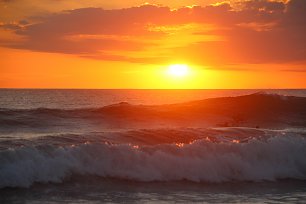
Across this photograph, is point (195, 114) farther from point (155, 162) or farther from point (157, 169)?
point (157, 169)

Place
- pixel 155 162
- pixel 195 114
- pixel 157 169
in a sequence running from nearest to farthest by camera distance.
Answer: pixel 157 169
pixel 155 162
pixel 195 114

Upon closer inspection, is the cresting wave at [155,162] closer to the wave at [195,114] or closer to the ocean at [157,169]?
the ocean at [157,169]

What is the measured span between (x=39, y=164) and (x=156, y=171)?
119 inches

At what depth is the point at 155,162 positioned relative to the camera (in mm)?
12703

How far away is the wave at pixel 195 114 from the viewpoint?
2525 centimetres

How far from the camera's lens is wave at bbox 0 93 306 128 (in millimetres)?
25250

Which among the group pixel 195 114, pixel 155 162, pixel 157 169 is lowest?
pixel 157 169

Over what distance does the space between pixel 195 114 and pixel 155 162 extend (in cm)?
1604

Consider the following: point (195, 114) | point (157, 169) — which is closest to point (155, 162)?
point (157, 169)

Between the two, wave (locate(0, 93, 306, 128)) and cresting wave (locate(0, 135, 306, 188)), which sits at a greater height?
wave (locate(0, 93, 306, 128))

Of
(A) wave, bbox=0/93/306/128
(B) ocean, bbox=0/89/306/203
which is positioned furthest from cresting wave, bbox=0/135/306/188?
(A) wave, bbox=0/93/306/128

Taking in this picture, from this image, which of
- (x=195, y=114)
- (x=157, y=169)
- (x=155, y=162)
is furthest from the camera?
(x=195, y=114)

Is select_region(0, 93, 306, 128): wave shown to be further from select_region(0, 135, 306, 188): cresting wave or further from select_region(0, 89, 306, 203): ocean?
select_region(0, 135, 306, 188): cresting wave

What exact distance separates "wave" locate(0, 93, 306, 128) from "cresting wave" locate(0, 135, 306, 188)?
1092cm
